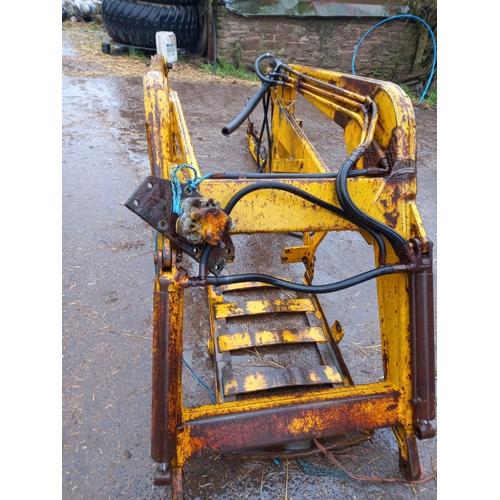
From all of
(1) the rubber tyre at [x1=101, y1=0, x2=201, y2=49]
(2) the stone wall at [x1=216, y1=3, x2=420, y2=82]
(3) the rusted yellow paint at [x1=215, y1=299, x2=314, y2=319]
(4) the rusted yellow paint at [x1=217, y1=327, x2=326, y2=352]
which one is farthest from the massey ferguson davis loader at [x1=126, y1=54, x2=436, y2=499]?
(1) the rubber tyre at [x1=101, y1=0, x2=201, y2=49]

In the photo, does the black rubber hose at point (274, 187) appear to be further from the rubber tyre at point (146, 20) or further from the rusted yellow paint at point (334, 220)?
the rubber tyre at point (146, 20)

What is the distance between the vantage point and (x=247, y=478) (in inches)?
74.5

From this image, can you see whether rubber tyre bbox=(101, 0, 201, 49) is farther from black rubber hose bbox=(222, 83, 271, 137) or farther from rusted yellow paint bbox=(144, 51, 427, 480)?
rusted yellow paint bbox=(144, 51, 427, 480)

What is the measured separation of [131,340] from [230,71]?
664 cm

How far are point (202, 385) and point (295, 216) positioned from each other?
3.84ft

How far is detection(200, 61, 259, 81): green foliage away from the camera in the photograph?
789 cm

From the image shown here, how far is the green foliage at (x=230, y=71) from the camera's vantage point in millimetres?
7895

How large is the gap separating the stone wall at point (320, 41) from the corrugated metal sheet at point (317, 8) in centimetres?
15

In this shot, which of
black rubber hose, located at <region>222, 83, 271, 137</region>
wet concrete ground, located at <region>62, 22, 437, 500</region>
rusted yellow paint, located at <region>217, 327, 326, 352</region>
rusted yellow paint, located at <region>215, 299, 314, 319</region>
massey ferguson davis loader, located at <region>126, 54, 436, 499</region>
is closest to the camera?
massey ferguson davis loader, located at <region>126, 54, 436, 499</region>

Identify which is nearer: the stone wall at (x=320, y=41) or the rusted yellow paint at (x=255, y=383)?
the rusted yellow paint at (x=255, y=383)

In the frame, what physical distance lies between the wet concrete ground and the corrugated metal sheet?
3.55 metres

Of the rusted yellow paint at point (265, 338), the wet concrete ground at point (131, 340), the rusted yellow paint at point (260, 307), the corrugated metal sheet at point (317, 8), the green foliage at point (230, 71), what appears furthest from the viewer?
the green foliage at point (230, 71)

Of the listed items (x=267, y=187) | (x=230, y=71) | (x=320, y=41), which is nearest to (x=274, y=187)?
(x=267, y=187)

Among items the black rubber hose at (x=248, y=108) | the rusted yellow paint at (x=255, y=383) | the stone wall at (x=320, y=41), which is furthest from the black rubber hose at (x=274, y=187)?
the stone wall at (x=320, y=41)
